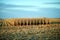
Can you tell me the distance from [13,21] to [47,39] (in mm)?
709

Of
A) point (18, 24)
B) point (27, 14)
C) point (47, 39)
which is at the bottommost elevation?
point (47, 39)

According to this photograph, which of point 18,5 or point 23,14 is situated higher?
point 18,5

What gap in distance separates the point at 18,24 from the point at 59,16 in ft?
2.55

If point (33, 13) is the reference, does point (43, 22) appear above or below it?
below

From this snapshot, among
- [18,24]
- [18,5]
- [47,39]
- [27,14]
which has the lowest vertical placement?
[47,39]

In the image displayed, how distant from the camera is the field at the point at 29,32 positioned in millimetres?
2740

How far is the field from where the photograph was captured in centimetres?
274

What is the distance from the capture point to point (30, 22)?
2824mm

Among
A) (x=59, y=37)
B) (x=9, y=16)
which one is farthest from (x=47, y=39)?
(x=9, y=16)

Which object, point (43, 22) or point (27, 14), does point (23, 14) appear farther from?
point (43, 22)

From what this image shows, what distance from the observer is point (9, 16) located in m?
2.77

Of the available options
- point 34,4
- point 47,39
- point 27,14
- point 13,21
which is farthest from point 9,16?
point 47,39

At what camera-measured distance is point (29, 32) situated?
9.06ft

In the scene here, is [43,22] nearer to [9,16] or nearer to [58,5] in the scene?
[58,5]
